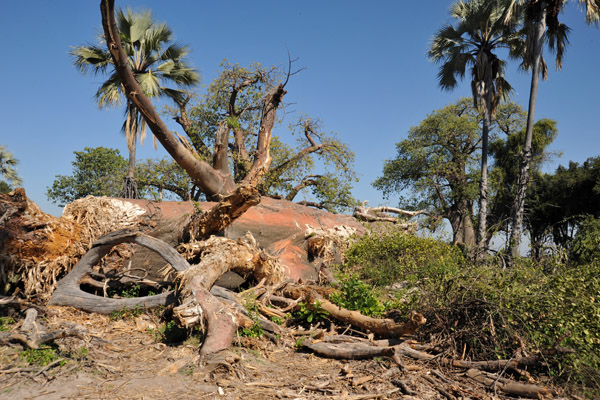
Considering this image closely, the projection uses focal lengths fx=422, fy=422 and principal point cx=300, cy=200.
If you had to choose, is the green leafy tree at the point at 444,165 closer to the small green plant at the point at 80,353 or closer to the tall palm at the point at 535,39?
the tall palm at the point at 535,39

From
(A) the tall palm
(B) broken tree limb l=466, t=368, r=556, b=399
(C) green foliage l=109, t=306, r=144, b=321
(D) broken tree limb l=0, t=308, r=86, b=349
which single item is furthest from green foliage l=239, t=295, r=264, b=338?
(A) the tall palm

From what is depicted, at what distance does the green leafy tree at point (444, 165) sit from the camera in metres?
22.6

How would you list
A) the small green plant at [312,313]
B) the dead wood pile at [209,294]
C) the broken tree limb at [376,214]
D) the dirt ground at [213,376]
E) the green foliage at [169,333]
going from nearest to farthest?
the dirt ground at [213,376] → the dead wood pile at [209,294] → the green foliage at [169,333] → the small green plant at [312,313] → the broken tree limb at [376,214]

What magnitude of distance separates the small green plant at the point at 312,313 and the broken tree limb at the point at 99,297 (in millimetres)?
1864

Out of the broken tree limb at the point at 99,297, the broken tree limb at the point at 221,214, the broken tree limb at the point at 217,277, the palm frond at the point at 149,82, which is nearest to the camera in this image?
the broken tree limb at the point at 217,277

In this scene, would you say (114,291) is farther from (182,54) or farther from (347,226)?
(182,54)

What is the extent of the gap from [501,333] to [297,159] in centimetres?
1383

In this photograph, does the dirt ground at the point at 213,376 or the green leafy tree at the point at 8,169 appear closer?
the dirt ground at the point at 213,376

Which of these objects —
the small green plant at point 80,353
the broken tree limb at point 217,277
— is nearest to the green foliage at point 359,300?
the broken tree limb at point 217,277

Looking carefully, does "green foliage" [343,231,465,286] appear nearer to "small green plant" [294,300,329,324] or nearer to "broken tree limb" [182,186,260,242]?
"broken tree limb" [182,186,260,242]

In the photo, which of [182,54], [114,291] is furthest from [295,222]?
[182,54]

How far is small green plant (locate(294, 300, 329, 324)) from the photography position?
19.9ft

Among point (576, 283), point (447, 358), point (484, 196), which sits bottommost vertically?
point (447, 358)

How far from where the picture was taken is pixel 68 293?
20.8 ft
